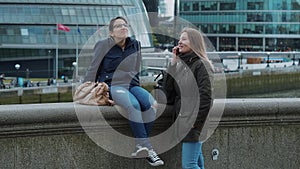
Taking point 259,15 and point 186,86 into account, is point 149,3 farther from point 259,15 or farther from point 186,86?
point 259,15

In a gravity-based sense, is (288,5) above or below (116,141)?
above

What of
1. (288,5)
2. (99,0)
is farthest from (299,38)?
(99,0)

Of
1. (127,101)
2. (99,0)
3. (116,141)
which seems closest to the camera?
(127,101)

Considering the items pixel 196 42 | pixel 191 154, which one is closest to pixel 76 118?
pixel 191 154

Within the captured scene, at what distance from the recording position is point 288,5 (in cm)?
8975

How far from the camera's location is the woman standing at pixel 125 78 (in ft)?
16.1

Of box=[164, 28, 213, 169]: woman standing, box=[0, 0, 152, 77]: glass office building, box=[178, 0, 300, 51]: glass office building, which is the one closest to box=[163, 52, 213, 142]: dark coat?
box=[164, 28, 213, 169]: woman standing

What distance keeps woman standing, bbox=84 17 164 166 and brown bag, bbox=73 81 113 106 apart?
7 cm

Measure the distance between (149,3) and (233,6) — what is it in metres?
86.6

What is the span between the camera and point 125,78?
4.98 meters

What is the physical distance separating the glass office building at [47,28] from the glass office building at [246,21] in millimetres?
35910

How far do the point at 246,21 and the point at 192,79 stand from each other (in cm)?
8921

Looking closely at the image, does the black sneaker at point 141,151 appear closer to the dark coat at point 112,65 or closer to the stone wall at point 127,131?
the stone wall at point 127,131

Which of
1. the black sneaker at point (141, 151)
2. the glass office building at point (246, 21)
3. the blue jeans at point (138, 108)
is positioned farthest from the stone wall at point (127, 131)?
the glass office building at point (246, 21)
